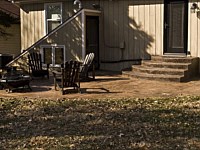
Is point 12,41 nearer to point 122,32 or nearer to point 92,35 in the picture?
point 92,35

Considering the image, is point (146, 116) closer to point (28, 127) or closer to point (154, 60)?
point (28, 127)

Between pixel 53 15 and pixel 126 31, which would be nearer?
pixel 126 31

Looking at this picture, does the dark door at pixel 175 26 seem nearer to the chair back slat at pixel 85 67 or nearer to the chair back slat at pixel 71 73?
the chair back slat at pixel 85 67

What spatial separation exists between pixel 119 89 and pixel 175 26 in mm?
3821

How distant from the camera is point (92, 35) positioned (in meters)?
13.1

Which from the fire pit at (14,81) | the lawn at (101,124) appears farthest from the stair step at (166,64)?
the fire pit at (14,81)

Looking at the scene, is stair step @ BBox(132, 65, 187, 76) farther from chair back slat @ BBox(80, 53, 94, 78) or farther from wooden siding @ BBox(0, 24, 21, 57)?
wooden siding @ BBox(0, 24, 21, 57)

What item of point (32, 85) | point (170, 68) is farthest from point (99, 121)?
point (170, 68)

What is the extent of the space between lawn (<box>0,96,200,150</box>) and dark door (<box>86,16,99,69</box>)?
5.50m

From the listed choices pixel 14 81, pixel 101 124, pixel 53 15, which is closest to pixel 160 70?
pixel 14 81

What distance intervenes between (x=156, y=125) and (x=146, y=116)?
0.57 metres

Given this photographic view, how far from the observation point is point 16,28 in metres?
18.9

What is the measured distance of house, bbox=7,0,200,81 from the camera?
453 inches

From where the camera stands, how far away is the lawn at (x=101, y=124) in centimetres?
474
